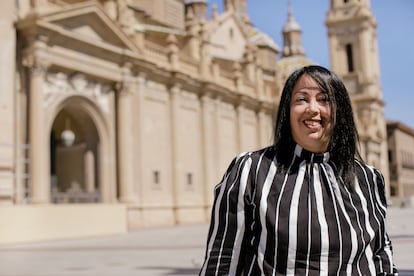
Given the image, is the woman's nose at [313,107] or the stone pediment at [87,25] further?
the stone pediment at [87,25]

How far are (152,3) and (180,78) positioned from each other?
11483 millimetres

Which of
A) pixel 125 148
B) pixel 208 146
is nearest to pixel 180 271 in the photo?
pixel 125 148

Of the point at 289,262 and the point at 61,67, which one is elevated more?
the point at 61,67

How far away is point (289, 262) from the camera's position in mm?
2330

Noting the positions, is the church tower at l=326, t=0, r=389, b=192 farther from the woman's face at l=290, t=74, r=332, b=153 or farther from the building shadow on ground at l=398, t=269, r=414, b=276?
the woman's face at l=290, t=74, r=332, b=153

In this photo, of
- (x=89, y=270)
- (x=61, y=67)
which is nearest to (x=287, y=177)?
(x=89, y=270)

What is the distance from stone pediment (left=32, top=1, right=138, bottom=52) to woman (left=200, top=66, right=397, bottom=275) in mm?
21589

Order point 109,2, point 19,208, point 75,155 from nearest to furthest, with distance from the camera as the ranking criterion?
1. point 19,208
2. point 75,155
3. point 109,2

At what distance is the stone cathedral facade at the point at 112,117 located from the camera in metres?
22.3

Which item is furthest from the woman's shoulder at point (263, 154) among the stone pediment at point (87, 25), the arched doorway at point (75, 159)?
the arched doorway at point (75, 159)

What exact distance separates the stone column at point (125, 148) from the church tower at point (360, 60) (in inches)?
1554

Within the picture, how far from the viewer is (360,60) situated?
65875mm

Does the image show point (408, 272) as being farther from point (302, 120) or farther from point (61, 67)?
point (61, 67)

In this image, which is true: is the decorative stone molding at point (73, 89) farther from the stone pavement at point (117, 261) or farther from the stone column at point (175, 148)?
the stone pavement at point (117, 261)
